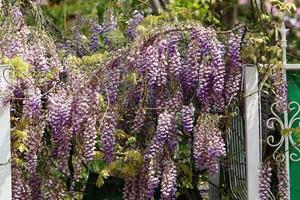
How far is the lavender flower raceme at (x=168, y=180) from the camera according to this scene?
17.2 ft

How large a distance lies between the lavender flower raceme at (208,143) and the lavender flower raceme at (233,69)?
166 millimetres

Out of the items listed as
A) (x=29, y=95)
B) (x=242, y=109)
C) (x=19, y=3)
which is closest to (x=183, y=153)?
(x=242, y=109)

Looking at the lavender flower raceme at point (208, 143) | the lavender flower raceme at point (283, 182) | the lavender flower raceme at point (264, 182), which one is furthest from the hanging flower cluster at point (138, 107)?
the lavender flower raceme at point (283, 182)

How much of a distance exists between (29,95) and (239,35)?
121cm

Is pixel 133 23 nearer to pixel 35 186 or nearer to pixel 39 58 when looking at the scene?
pixel 39 58

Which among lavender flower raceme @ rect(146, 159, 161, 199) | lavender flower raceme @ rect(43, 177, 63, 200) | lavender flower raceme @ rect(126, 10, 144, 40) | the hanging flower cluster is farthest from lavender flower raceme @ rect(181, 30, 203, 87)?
lavender flower raceme @ rect(43, 177, 63, 200)

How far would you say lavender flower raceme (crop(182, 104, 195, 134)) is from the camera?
17.3ft

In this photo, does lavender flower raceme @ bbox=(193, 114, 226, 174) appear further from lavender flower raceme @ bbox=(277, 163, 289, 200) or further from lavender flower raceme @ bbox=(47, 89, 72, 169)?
lavender flower raceme @ bbox=(47, 89, 72, 169)

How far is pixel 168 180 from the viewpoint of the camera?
5.27 meters

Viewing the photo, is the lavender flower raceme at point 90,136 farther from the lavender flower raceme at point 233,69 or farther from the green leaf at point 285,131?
the green leaf at point 285,131

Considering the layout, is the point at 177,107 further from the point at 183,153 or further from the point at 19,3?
the point at 19,3

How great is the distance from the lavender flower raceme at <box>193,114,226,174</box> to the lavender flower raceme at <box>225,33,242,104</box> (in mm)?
166

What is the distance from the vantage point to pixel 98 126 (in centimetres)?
541

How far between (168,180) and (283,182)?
653 mm
